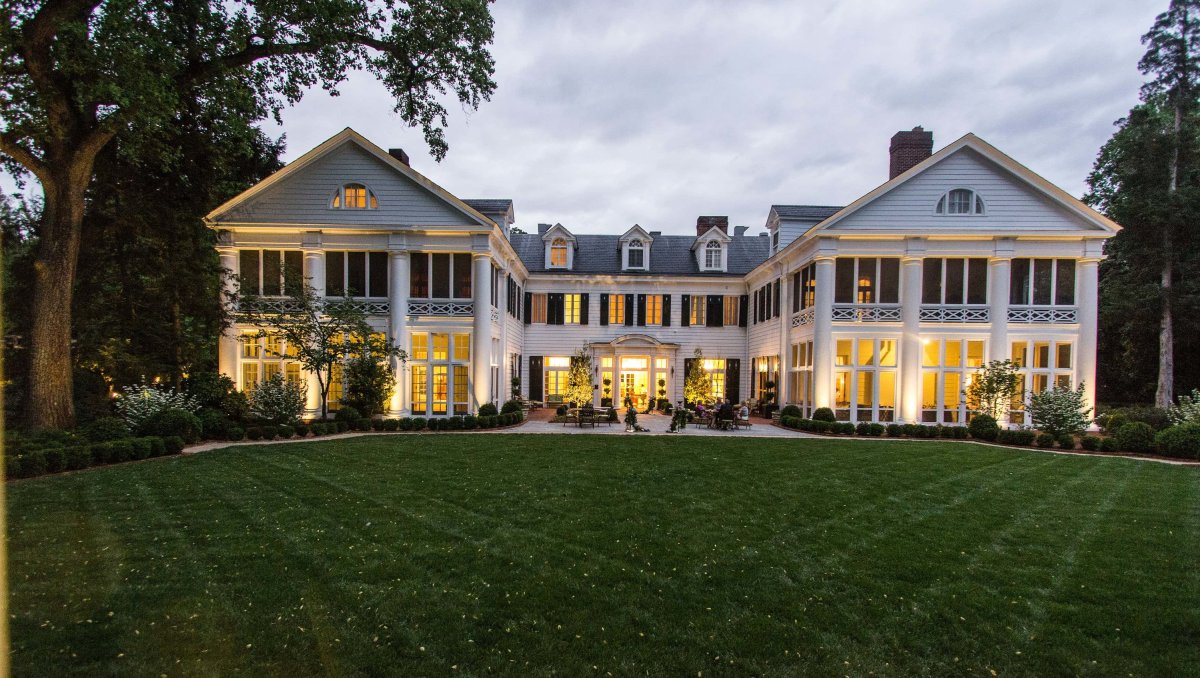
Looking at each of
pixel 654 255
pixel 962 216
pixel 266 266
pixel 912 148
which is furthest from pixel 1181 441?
pixel 266 266

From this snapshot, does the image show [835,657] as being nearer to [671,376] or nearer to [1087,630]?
[1087,630]

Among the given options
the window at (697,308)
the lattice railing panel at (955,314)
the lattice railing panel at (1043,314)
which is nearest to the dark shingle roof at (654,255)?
the window at (697,308)

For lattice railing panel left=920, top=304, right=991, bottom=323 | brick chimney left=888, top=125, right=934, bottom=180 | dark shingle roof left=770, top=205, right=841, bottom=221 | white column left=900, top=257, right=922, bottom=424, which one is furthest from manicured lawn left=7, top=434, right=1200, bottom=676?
dark shingle roof left=770, top=205, right=841, bottom=221

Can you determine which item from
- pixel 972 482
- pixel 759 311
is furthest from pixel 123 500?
pixel 759 311

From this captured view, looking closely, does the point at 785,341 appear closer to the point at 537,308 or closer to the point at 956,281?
the point at 956,281

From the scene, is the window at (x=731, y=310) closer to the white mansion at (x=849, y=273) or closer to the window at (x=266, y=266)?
the white mansion at (x=849, y=273)

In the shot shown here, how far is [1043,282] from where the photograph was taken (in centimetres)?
1733

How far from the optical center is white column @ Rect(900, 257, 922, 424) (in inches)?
682

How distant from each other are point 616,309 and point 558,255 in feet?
13.1

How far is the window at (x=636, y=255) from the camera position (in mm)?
24969

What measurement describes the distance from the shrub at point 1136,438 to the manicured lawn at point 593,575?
5631 mm

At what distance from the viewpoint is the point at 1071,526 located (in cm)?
662

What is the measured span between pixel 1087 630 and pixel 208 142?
2168 centimetres

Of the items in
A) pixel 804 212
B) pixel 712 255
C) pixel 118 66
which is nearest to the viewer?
pixel 118 66
